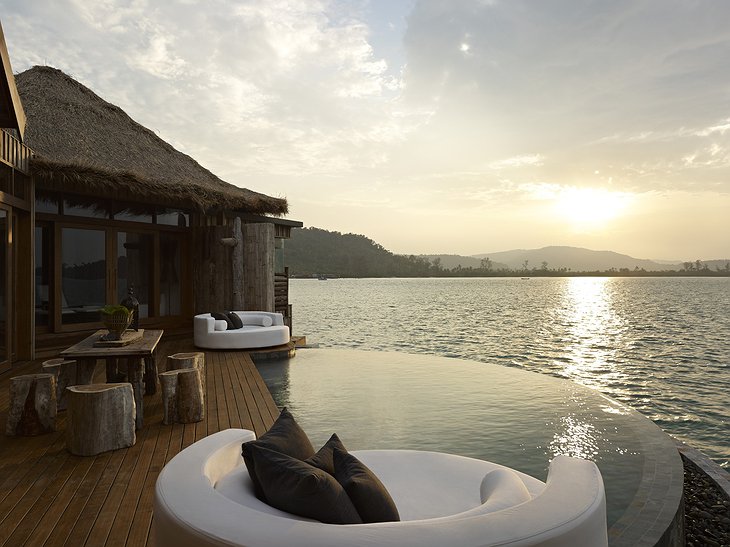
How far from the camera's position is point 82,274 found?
336 inches

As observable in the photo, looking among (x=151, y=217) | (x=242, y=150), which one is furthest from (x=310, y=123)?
(x=151, y=217)

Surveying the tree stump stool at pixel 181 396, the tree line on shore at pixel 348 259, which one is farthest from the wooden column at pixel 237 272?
the tree line on shore at pixel 348 259

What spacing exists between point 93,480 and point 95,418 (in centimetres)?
59

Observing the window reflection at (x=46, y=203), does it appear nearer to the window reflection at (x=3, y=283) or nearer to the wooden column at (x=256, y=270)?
the window reflection at (x=3, y=283)

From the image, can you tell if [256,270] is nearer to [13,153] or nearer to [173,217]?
[173,217]

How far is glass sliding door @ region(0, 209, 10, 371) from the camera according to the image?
20.6 ft

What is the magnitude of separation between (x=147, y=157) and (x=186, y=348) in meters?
4.85

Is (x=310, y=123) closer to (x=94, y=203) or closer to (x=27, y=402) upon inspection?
(x=94, y=203)

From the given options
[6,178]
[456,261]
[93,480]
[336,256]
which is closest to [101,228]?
[6,178]

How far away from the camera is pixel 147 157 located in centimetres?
1088

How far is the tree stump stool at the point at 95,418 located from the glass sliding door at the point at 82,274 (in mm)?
5432

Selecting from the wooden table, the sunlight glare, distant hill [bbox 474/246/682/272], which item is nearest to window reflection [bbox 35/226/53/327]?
the wooden table

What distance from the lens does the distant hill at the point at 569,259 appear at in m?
115

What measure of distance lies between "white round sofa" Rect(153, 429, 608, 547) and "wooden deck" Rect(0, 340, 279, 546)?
0.83m
